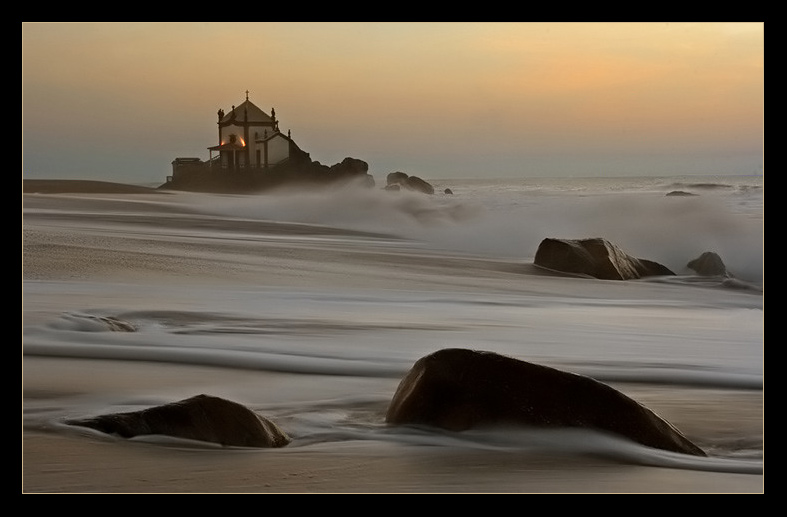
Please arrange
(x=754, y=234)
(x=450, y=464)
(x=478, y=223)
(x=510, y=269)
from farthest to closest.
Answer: (x=478, y=223), (x=754, y=234), (x=510, y=269), (x=450, y=464)

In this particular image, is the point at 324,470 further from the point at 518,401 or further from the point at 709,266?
the point at 709,266

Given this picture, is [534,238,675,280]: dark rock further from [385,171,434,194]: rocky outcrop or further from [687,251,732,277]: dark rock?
[385,171,434,194]: rocky outcrop

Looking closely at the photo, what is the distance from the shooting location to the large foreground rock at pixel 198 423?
265cm

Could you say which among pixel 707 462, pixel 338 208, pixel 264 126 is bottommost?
pixel 707 462

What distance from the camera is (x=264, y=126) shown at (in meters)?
37.0

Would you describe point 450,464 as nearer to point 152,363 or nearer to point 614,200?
point 152,363

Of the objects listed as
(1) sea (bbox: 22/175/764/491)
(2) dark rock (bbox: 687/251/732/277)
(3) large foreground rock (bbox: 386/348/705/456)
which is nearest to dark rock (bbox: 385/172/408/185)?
(1) sea (bbox: 22/175/764/491)

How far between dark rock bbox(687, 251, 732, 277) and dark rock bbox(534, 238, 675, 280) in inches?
25.8

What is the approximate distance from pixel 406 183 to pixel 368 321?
24651 millimetres

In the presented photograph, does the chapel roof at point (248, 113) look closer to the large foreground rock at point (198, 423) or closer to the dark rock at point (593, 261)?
the dark rock at point (593, 261)

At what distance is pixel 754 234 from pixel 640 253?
137cm

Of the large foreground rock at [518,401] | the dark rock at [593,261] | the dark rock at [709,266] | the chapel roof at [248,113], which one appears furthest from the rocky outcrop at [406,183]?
the large foreground rock at [518,401]

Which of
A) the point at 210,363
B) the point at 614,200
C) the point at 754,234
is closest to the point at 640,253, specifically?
the point at 754,234

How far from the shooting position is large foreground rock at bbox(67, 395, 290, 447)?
2.65 m
